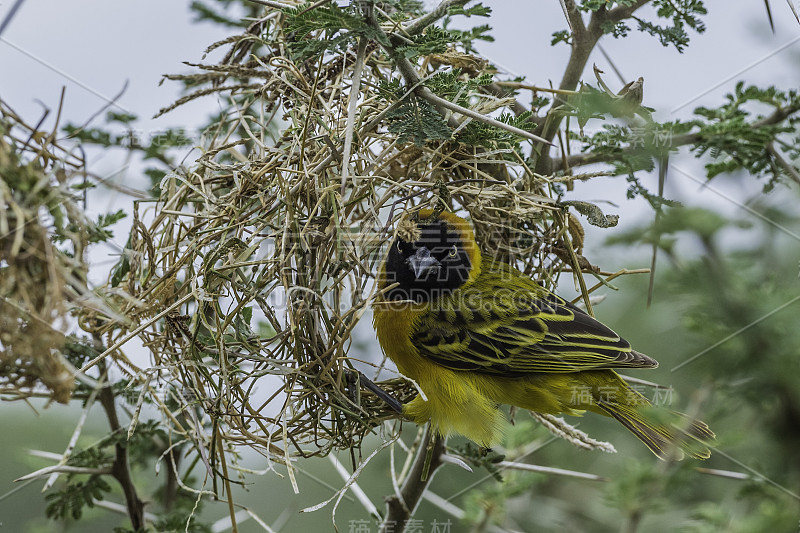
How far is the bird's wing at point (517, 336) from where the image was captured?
2.52 metres

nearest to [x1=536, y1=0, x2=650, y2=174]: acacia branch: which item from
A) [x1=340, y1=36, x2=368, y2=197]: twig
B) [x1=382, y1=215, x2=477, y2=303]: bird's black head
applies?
[x1=382, y1=215, x2=477, y2=303]: bird's black head

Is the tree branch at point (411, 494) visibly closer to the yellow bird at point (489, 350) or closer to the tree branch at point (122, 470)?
the yellow bird at point (489, 350)

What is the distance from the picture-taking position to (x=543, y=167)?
270 centimetres

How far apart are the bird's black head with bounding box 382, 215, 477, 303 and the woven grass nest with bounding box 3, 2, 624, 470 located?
86 millimetres

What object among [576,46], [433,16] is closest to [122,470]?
[433,16]

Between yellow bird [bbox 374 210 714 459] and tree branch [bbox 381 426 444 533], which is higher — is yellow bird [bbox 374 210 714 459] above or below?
above

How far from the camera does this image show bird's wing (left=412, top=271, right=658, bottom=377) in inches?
99.3

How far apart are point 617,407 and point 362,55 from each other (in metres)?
1.58

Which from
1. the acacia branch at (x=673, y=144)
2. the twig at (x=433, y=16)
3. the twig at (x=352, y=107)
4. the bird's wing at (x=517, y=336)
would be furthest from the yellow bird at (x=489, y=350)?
the twig at (x=433, y=16)

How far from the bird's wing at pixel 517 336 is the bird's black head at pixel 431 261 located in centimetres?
9

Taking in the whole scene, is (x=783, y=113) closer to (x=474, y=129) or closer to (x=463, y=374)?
(x=474, y=129)

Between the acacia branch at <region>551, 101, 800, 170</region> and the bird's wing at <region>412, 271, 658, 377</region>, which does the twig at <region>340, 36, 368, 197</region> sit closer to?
the bird's wing at <region>412, 271, 658, 377</region>

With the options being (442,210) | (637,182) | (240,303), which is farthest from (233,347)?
(637,182)

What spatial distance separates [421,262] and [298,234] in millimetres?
520
